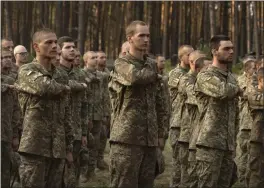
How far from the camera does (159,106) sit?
7176 millimetres

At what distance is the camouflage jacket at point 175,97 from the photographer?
9773 millimetres

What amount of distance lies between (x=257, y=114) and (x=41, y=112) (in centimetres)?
347

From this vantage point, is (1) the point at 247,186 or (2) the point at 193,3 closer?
(1) the point at 247,186

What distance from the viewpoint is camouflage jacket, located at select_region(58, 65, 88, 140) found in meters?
8.15

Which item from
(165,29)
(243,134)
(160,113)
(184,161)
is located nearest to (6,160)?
(160,113)

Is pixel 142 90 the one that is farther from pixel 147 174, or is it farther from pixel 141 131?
pixel 147 174

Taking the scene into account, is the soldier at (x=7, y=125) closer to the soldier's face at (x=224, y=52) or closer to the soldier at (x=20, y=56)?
the soldier at (x=20, y=56)

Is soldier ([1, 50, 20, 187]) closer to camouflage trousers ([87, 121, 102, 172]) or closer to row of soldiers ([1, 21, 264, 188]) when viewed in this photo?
row of soldiers ([1, 21, 264, 188])

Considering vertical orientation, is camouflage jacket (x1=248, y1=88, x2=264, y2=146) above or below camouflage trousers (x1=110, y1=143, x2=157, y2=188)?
above

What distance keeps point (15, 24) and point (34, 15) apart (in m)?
0.80

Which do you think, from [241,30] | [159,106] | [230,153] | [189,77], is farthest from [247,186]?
[241,30]

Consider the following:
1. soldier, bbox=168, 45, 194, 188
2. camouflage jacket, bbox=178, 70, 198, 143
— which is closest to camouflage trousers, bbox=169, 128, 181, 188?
soldier, bbox=168, 45, 194, 188

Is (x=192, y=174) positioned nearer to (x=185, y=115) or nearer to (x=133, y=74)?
(x=185, y=115)

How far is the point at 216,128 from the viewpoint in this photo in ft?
24.3
